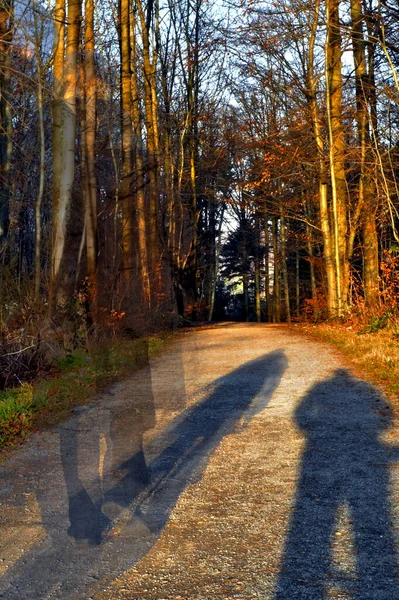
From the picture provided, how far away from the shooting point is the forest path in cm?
360

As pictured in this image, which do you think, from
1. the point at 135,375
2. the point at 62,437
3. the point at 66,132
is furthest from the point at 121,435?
the point at 66,132

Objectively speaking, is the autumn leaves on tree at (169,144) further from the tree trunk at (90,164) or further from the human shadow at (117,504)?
the human shadow at (117,504)

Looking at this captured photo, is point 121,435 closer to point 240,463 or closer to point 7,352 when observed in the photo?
point 240,463

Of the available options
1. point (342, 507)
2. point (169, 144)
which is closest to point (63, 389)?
point (342, 507)

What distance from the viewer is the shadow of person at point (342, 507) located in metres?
3.51

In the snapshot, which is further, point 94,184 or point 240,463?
point 94,184

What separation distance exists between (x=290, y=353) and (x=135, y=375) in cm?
377

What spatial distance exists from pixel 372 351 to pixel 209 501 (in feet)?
26.3

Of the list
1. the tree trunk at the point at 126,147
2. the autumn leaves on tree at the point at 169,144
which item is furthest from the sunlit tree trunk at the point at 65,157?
the tree trunk at the point at 126,147

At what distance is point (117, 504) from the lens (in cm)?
489

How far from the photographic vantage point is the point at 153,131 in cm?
2444

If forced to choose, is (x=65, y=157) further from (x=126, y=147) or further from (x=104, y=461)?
(x=104, y=461)

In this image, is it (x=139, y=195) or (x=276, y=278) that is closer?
(x=139, y=195)

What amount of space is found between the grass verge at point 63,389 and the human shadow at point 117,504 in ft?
1.72
